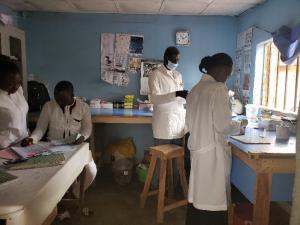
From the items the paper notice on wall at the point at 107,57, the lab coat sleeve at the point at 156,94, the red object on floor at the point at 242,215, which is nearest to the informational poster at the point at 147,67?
the paper notice on wall at the point at 107,57

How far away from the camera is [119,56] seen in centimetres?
407

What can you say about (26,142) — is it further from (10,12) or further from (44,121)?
(10,12)

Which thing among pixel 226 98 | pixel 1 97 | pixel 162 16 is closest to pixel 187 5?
pixel 162 16

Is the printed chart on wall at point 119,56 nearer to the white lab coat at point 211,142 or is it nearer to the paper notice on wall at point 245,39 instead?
the paper notice on wall at point 245,39

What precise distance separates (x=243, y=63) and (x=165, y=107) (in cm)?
158

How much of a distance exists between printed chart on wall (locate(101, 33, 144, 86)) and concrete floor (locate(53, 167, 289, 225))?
1489 mm

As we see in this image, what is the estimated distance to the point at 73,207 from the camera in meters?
2.59

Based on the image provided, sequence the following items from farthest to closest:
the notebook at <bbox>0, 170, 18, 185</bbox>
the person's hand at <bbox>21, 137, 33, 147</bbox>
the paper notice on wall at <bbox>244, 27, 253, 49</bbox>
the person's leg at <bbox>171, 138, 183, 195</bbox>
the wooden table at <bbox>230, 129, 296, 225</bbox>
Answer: the paper notice on wall at <bbox>244, 27, 253, 49</bbox> < the person's leg at <bbox>171, 138, 183, 195</bbox> < the person's hand at <bbox>21, 137, 33, 147</bbox> < the wooden table at <bbox>230, 129, 296, 225</bbox> < the notebook at <bbox>0, 170, 18, 185</bbox>

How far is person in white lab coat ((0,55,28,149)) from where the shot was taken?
6.68 feet

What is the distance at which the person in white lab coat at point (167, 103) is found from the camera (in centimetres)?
275

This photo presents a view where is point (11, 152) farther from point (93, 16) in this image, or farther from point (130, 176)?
point (93, 16)

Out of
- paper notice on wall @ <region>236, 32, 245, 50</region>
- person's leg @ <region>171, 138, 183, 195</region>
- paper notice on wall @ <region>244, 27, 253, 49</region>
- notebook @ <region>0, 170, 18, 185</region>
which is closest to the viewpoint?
notebook @ <region>0, 170, 18, 185</region>

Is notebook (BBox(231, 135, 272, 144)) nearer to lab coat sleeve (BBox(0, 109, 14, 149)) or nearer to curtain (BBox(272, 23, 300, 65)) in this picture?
curtain (BBox(272, 23, 300, 65))

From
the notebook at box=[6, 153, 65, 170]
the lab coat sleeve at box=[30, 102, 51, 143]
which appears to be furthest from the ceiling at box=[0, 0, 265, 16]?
the notebook at box=[6, 153, 65, 170]
